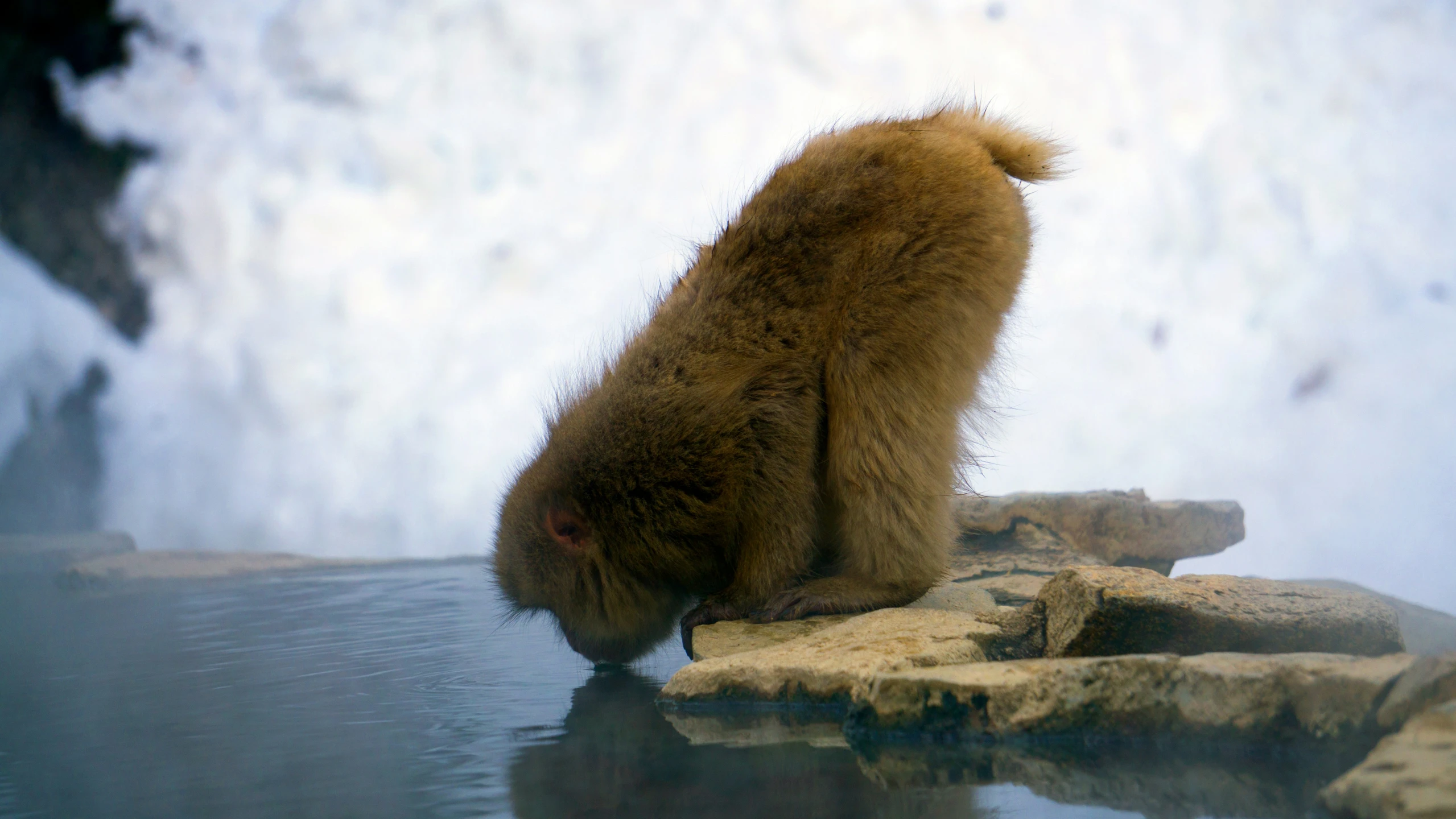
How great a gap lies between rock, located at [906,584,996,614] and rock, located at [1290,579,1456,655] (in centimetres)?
72

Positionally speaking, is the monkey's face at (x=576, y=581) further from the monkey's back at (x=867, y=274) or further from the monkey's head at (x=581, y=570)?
the monkey's back at (x=867, y=274)

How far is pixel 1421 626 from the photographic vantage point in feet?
8.30

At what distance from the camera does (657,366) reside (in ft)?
7.84

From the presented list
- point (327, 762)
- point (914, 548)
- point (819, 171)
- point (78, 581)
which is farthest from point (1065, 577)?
point (78, 581)

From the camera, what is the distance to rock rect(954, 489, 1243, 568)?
3721mm

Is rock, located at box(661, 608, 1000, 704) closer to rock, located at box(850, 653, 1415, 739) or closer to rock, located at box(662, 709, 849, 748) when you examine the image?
rock, located at box(662, 709, 849, 748)

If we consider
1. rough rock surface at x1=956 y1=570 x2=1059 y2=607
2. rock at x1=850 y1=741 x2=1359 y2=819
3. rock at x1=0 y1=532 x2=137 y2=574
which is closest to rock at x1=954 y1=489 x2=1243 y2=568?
rough rock surface at x1=956 y1=570 x2=1059 y2=607

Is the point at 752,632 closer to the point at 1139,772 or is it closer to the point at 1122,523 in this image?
the point at 1139,772

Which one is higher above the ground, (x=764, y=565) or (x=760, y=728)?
(x=764, y=565)

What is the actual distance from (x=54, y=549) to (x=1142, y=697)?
562 cm

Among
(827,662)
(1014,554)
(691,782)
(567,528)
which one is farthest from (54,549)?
(691,782)

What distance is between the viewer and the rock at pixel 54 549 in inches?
193

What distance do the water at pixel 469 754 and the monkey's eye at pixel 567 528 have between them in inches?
12.2

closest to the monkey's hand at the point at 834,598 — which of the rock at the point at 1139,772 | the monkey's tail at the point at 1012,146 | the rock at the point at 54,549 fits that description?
the rock at the point at 1139,772
